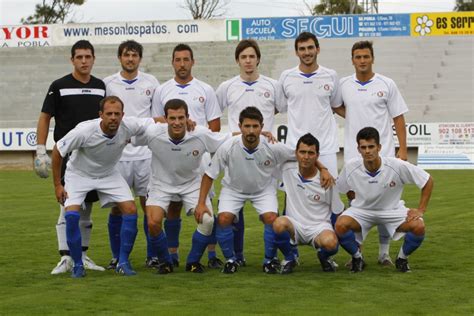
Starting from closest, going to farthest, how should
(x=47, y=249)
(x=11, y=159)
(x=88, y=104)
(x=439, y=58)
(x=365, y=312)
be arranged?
(x=365, y=312), (x=88, y=104), (x=47, y=249), (x=11, y=159), (x=439, y=58)

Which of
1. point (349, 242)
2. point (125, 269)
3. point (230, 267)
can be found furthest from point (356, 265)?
point (125, 269)

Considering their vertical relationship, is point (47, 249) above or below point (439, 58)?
below

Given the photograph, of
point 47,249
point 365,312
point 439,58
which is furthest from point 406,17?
point 365,312

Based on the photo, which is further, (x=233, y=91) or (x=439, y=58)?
(x=439, y=58)

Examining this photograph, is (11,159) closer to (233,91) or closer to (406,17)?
(406,17)

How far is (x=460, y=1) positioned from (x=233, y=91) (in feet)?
173

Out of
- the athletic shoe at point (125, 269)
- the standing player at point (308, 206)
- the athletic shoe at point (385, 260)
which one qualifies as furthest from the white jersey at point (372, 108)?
the athletic shoe at point (125, 269)

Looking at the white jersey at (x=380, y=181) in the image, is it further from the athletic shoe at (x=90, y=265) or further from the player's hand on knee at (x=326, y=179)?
the athletic shoe at (x=90, y=265)

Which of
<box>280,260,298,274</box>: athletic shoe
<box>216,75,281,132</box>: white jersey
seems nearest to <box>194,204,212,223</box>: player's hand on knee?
<box>280,260,298,274</box>: athletic shoe

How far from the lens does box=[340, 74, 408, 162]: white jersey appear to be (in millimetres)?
8070

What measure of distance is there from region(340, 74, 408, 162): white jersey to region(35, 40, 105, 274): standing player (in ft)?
7.09

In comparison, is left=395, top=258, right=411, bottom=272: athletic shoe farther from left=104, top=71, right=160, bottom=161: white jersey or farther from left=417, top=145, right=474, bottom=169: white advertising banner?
left=417, top=145, right=474, bottom=169: white advertising banner

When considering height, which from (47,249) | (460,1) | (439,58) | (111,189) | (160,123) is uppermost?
(460,1)

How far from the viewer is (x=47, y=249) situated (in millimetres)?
9398
